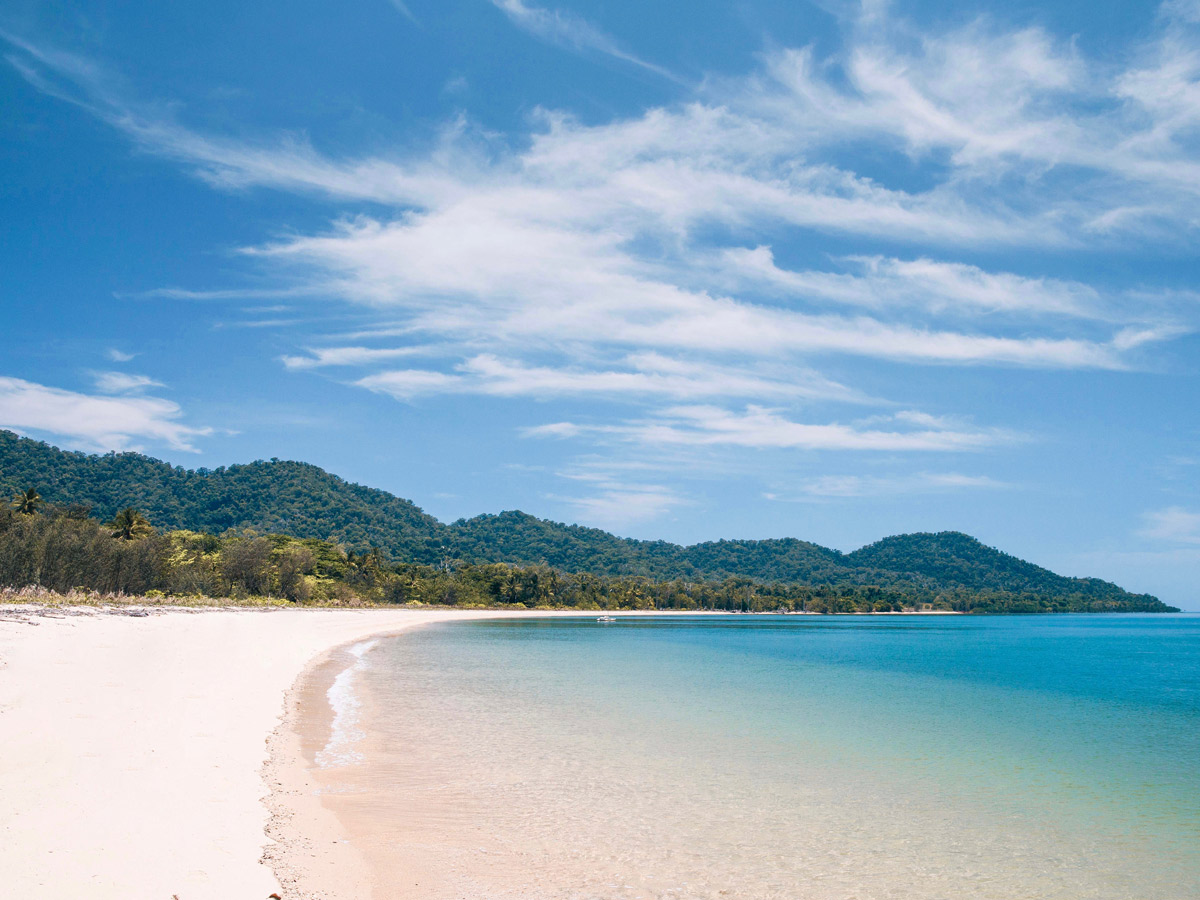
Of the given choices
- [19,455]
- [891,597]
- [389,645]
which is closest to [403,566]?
[389,645]

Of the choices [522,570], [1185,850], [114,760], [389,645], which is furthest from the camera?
[522,570]

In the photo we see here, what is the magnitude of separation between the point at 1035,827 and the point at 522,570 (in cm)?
12602

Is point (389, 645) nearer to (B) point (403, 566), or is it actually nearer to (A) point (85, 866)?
(A) point (85, 866)

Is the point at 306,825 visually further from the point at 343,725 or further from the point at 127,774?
the point at 343,725

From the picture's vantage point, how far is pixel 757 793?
445 inches

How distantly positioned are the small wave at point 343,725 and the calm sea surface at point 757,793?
0.54 ft

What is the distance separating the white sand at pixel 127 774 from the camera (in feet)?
18.9

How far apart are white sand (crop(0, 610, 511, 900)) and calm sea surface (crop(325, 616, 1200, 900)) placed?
1.43 meters

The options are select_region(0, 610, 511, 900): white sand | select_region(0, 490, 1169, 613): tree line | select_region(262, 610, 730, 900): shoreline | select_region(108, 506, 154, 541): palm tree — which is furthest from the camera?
select_region(108, 506, 154, 541): palm tree

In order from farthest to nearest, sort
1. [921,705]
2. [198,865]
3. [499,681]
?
[499,681] < [921,705] < [198,865]

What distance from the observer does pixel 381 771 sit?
11.4 m

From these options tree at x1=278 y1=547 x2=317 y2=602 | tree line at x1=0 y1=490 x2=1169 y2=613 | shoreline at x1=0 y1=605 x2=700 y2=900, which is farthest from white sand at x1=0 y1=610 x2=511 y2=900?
tree at x1=278 y1=547 x2=317 y2=602

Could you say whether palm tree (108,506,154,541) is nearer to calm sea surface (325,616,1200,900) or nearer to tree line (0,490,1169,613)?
tree line (0,490,1169,613)

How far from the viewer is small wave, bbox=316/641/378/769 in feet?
39.2
